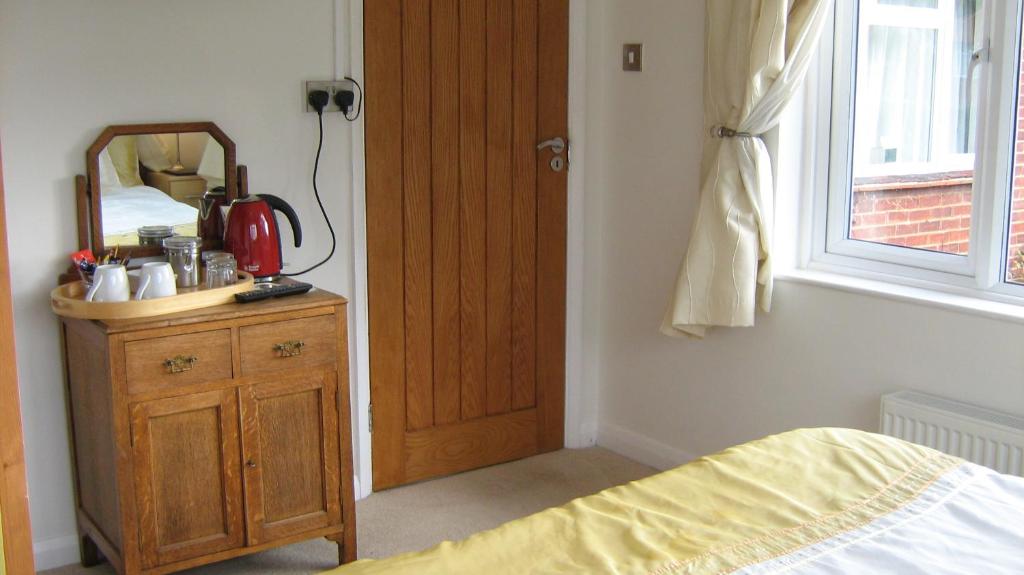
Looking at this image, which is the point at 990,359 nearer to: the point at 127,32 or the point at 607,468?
the point at 607,468

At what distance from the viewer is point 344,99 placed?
3184mm

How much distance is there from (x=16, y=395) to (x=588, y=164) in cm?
218

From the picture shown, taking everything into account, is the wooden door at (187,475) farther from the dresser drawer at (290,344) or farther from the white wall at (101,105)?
the white wall at (101,105)

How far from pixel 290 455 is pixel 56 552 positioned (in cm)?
77

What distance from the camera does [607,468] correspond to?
3.72 metres

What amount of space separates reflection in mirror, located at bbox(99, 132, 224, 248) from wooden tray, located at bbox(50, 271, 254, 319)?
0.22m

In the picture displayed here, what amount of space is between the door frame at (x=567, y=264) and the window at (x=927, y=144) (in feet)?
2.97

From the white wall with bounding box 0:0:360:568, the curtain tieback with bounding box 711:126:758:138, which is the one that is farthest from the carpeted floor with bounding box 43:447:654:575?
the curtain tieback with bounding box 711:126:758:138

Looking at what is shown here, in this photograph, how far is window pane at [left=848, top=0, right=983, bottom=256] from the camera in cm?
287

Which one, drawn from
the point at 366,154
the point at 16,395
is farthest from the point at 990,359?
the point at 16,395

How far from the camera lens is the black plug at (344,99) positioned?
318cm

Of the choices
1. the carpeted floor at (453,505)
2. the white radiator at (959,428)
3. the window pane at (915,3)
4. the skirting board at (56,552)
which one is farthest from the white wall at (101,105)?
the white radiator at (959,428)

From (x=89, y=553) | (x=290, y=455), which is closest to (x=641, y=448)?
(x=290, y=455)

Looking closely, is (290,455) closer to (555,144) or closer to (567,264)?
(567,264)
